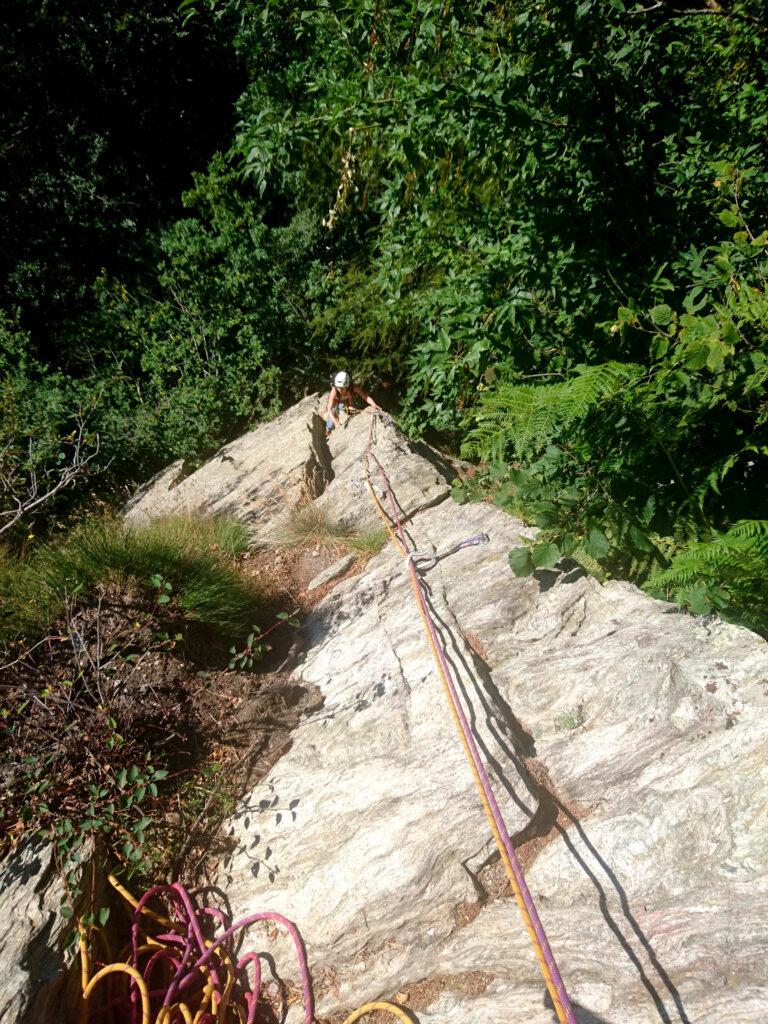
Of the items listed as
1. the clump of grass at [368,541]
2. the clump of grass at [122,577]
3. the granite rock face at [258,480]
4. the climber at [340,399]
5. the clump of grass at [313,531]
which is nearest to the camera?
the clump of grass at [122,577]

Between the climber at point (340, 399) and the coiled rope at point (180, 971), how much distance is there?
5579mm

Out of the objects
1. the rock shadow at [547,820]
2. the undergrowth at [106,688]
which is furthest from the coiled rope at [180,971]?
the rock shadow at [547,820]

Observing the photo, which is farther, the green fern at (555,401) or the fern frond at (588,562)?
the fern frond at (588,562)

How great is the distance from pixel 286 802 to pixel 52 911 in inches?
43.1

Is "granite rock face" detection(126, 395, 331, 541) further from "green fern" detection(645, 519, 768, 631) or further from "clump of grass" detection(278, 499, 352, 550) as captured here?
"green fern" detection(645, 519, 768, 631)

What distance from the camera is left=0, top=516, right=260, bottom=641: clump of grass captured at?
3578mm

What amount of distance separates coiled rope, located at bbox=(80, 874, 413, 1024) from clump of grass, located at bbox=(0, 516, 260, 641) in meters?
1.46

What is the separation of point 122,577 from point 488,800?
2.46m

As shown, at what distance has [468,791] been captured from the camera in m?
2.88

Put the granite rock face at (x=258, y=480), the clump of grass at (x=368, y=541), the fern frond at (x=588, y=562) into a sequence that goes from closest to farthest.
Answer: the fern frond at (x=588, y=562), the clump of grass at (x=368, y=541), the granite rock face at (x=258, y=480)

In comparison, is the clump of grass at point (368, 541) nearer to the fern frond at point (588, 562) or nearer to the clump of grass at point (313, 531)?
the clump of grass at point (313, 531)

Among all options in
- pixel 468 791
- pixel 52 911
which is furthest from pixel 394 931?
pixel 52 911

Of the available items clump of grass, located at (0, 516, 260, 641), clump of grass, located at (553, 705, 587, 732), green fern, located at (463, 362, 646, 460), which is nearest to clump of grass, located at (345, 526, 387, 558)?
clump of grass, located at (0, 516, 260, 641)

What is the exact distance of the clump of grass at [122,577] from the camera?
11.7 feet
